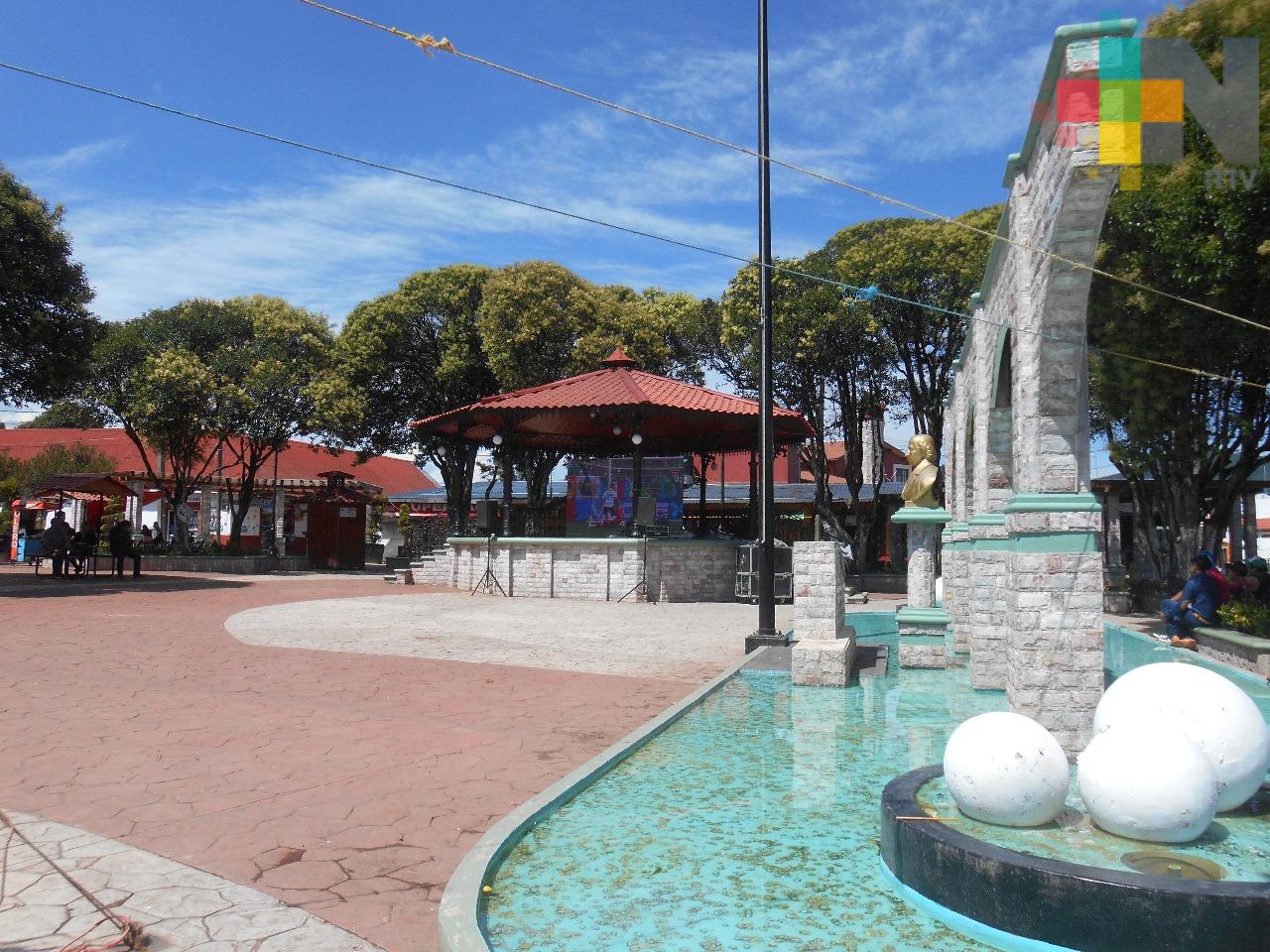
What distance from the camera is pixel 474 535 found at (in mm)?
22016

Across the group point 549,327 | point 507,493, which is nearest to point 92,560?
point 507,493

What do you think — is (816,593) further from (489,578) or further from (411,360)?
(411,360)

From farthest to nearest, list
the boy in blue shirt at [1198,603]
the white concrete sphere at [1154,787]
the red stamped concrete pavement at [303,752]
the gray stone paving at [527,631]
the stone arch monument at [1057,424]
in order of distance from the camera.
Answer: the boy in blue shirt at [1198,603], the gray stone paving at [527,631], the stone arch monument at [1057,424], the red stamped concrete pavement at [303,752], the white concrete sphere at [1154,787]

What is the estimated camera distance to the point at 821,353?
82.9 ft

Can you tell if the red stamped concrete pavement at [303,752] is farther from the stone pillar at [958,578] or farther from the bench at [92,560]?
the bench at [92,560]

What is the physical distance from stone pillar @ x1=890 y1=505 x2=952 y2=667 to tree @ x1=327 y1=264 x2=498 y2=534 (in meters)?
18.6

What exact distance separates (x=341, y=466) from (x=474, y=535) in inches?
1353

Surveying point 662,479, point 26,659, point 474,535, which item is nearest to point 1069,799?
point 26,659

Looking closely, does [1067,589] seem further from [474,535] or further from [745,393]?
[745,393]

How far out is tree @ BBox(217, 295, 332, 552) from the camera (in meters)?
28.0

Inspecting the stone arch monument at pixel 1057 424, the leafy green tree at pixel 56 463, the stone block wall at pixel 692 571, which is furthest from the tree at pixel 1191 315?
the leafy green tree at pixel 56 463

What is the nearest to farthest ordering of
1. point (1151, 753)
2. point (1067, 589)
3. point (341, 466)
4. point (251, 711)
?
1. point (1151, 753)
2. point (1067, 589)
3. point (251, 711)
4. point (341, 466)

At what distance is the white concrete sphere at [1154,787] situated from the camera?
3.77 m

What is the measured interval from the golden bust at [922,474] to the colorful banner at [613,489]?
13.3 meters
